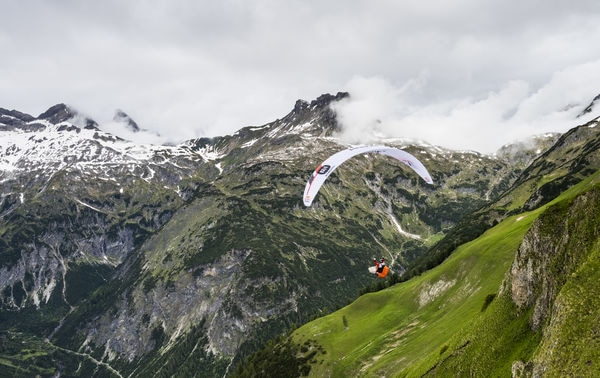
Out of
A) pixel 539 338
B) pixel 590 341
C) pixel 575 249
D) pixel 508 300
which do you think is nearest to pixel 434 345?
pixel 508 300

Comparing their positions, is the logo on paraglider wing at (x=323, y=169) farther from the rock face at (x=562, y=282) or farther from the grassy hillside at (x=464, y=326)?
the grassy hillside at (x=464, y=326)

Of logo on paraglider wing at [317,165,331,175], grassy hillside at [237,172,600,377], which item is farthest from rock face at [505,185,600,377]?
logo on paraglider wing at [317,165,331,175]

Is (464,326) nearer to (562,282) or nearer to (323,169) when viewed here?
(562,282)

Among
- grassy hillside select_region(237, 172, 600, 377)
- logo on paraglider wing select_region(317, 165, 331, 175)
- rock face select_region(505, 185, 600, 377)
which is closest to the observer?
rock face select_region(505, 185, 600, 377)

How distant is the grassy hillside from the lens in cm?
4444

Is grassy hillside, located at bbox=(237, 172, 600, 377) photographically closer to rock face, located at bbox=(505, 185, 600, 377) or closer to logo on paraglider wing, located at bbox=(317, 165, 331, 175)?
rock face, located at bbox=(505, 185, 600, 377)

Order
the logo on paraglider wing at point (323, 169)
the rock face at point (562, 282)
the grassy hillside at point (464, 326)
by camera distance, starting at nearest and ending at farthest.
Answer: the rock face at point (562, 282) < the grassy hillside at point (464, 326) < the logo on paraglider wing at point (323, 169)

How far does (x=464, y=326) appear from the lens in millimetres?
81438

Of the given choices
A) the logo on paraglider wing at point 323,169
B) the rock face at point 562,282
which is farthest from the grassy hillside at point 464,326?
the logo on paraglider wing at point 323,169

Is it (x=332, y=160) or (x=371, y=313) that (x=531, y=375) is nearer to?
(x=332, y=160)

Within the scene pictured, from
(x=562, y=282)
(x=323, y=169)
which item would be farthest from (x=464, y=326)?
(x=323, y=169)

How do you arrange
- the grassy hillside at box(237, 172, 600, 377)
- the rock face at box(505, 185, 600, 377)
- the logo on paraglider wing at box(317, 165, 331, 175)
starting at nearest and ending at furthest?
the rock face at box(505, 185, 600, 377) < the grassy hillside at box(237, 172, 600, 377) < the logo on paraglider wing at box(317, 165, 331, 175)

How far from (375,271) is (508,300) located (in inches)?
827

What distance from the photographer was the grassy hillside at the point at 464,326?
44438 mm
